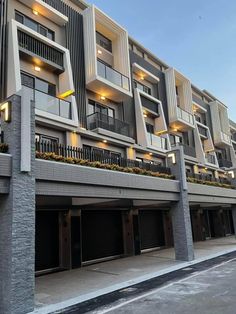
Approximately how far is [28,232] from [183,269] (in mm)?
8217

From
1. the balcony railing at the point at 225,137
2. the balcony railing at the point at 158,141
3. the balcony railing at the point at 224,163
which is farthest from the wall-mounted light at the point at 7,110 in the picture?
the balcony railing at the point at 224,163

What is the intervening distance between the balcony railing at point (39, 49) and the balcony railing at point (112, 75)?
2.91 meters

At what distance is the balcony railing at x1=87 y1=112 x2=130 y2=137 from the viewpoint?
17.9 meters

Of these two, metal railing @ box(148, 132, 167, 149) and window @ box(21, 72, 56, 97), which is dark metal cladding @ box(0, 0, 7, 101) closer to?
window @ box(21, 72, 56, 97)

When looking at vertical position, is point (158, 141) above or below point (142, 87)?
below

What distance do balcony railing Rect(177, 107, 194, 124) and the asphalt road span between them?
15828 mm

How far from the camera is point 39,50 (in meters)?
15.7

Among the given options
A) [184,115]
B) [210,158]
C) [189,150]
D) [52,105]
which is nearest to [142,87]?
[184,115]

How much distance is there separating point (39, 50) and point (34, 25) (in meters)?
2.27

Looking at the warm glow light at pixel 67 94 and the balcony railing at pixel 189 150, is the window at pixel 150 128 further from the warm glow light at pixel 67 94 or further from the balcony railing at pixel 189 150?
the warm glow light at pixel 67 94

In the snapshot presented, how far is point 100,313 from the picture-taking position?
8094 mm

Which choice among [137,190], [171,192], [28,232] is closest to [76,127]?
[137,190]

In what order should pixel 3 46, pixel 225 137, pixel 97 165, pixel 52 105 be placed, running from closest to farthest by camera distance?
1. pixel 97 165
2. pixel 3 46
3. pixel 52 105
4. pixel 225 137

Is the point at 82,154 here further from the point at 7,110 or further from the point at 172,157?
the point at 172,157
